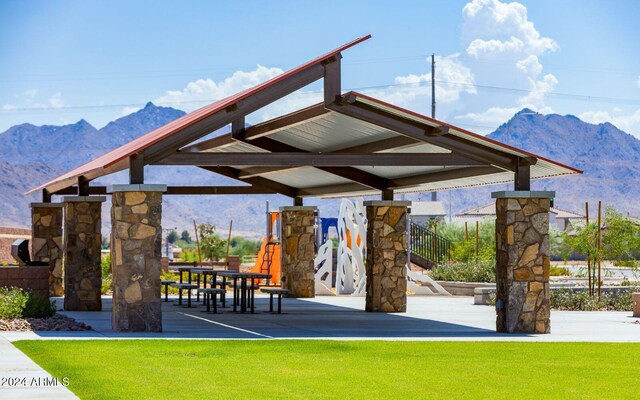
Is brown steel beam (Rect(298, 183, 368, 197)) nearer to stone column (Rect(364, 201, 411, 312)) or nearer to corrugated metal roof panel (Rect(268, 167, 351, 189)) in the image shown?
corrugated metal roof panel (Rect(268, 167, 351, 189))

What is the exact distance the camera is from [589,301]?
25.6 m

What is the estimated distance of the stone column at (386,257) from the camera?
23.8 m

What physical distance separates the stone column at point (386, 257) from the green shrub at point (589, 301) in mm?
4065

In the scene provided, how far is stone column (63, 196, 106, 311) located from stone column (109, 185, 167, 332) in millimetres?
5843

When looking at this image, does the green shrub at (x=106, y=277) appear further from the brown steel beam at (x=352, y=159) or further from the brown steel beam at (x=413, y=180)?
the brown steel beam at (x=352, y=159)

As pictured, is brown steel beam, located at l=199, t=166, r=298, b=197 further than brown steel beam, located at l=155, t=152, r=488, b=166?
Yes

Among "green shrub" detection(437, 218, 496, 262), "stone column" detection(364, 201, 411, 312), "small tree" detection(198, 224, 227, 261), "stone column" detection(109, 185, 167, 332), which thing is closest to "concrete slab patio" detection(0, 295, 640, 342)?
"stone column" detection(109, 185, 167, 332)

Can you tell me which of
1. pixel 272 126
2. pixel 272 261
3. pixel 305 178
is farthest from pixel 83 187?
pixel 272 261

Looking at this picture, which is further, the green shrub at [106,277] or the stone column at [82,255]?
the green shrub at [106,277]

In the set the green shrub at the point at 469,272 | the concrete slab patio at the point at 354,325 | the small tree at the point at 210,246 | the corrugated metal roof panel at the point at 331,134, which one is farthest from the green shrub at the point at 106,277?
the small tree at the point at 210,246

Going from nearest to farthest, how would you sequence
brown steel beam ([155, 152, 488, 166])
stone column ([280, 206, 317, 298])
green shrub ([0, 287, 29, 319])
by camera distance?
1. green shrub ([0, 287, 29, 319])
2. brown steel beam ([155, 152, 488, 166])
3. stone column ([280, 206, 317, 298])

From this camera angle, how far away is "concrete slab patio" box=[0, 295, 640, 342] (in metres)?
17.3

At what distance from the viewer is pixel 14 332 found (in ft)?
55.0

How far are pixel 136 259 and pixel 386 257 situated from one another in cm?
768
